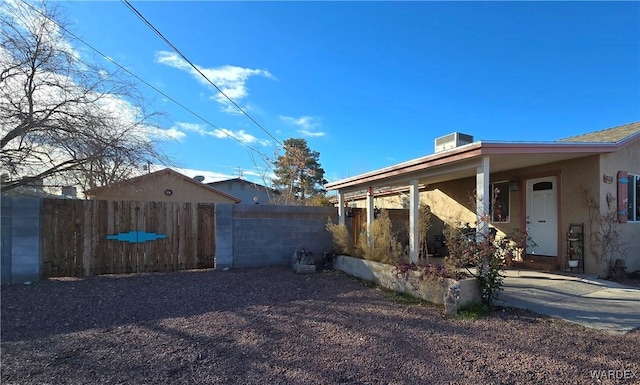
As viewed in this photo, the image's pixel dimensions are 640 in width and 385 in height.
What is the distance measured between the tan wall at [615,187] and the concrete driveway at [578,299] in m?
1.60

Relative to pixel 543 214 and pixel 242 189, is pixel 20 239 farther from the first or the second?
pixel 242 189

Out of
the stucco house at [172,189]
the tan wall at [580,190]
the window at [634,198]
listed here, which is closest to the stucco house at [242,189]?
the stucco house at [172,189]

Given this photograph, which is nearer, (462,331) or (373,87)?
(462,331)

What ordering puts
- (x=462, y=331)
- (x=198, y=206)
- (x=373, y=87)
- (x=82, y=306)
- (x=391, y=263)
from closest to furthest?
1. (x=462, y=331)
2. (x=82, y=306)
3. (x=391, y=263)
4. (x=198, y=206)
5. (x=373, y=87)

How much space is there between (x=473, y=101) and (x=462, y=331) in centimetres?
1052

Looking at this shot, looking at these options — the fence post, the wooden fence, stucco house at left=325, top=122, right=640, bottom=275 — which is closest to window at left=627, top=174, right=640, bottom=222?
stucco house at left=325, top=122, right=640, bottom=275

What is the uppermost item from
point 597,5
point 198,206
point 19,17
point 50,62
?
point 597,5

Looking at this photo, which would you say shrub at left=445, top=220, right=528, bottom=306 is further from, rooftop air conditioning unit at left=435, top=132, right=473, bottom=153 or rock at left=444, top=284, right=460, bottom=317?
rooftop air conditioning unit at left=435, top=132, right=473, bottom=153

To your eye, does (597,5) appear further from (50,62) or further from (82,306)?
(50,62)

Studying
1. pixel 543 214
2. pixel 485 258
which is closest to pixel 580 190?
pixel 543 214

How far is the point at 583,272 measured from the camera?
7094 mm

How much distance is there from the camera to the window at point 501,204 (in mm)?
8812

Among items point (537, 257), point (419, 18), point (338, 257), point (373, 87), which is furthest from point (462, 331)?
point (373, 87)

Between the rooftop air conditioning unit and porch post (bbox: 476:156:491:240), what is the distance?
8.65 feet
